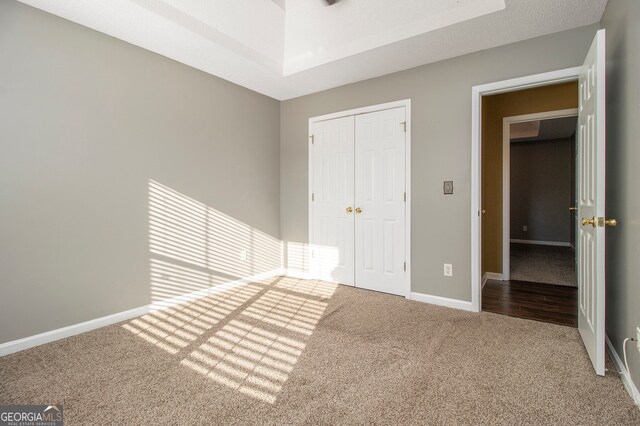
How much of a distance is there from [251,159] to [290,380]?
2858 mm

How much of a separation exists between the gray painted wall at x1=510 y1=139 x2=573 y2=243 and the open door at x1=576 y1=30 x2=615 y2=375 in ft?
20.1

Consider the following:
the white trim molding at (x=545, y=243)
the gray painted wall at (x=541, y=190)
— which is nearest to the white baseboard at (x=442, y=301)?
the white trim molding at (x=545, y=243)

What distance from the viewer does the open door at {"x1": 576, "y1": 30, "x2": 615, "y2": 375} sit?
184 centimetres

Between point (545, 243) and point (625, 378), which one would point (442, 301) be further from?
point (545, 243)

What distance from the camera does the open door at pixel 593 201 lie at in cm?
184

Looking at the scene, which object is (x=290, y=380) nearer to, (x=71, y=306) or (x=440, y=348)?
(x=440, y=348)

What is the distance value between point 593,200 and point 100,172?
11.8 ft

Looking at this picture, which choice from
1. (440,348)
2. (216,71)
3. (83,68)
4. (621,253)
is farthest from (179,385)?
(216,71)

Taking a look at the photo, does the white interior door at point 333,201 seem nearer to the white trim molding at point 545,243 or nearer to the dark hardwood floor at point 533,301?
the dark hardwood floor at point 533,301

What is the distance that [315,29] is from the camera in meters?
3.21

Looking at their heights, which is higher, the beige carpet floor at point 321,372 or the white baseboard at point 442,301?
the white baseboard at point 442,301

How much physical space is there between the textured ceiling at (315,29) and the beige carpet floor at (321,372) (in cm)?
248

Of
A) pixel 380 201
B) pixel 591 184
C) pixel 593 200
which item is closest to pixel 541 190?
pixel 380 201

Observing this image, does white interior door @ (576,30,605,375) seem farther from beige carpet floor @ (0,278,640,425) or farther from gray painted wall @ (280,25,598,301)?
gray painted wall @ (280,25,598,301)
